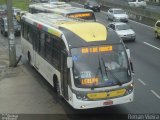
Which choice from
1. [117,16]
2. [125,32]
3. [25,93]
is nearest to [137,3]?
[117,16]

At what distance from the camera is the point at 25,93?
17.9 m

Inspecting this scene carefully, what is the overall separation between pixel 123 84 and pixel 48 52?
487cm

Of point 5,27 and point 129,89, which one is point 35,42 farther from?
point 5,27

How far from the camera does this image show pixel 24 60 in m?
25.9

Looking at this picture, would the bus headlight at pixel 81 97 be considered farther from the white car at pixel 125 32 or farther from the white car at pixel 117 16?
the white car at pixel 117 16

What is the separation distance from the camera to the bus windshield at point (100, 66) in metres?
13.6

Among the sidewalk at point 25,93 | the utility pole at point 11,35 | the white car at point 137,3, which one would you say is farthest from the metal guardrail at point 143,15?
the sidewalk at point 25,93

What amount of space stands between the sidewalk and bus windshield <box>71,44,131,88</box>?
2088mm

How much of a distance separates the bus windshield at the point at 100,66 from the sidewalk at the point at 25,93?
2.09 meters

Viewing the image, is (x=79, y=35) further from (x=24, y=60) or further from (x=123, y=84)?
(x=24, y=60)

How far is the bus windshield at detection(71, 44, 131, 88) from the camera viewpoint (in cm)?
1359

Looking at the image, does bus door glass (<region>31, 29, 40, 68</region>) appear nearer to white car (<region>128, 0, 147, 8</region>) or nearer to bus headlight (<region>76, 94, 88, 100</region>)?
bus headlight (<region>76, 94, 88, 100</region>)

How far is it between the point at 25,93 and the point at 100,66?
17.2 ft

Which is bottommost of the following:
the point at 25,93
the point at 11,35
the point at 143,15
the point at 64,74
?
the point at 143,15
